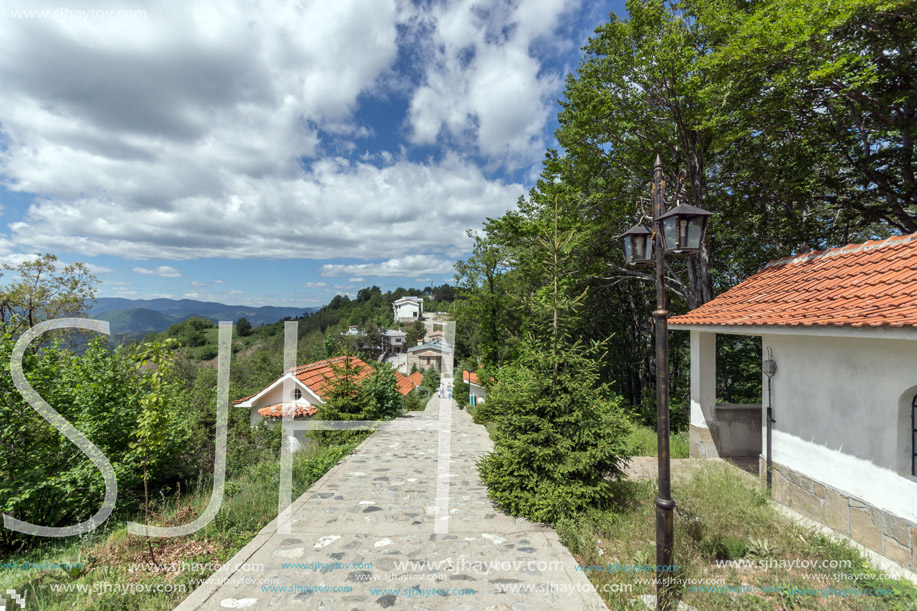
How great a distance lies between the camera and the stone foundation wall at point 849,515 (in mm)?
Answer: 3969

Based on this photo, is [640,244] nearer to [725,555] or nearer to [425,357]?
[725,555]

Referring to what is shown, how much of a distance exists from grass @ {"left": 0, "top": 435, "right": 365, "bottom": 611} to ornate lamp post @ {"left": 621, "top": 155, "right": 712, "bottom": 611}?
4.32 meters

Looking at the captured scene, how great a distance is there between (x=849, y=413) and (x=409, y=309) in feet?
322

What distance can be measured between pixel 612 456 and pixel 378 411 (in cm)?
905

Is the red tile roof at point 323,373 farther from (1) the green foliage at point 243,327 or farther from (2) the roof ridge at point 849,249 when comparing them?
(1) the green foliage at point 243,327

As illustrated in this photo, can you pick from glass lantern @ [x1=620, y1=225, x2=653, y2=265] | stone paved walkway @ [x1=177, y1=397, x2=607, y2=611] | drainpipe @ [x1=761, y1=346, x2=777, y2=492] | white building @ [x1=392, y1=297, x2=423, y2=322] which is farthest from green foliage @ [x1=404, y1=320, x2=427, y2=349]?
glass lantern @ [x1=620, y1=225, x2=653, y2=265]

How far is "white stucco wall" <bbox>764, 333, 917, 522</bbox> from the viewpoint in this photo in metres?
4.09

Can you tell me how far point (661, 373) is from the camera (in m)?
3.58

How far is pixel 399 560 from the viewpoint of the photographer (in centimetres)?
405

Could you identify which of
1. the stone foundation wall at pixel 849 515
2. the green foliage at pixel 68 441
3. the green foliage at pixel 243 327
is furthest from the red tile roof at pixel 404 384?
the green foliage at pixel 243 327

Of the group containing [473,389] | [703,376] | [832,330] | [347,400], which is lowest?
[473,389]

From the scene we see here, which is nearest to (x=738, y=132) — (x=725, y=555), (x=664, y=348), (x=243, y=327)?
(x=664, y=348)

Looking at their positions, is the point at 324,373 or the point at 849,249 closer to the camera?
the point at 849,249

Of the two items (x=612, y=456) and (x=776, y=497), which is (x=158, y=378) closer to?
(x=612, y=456)
